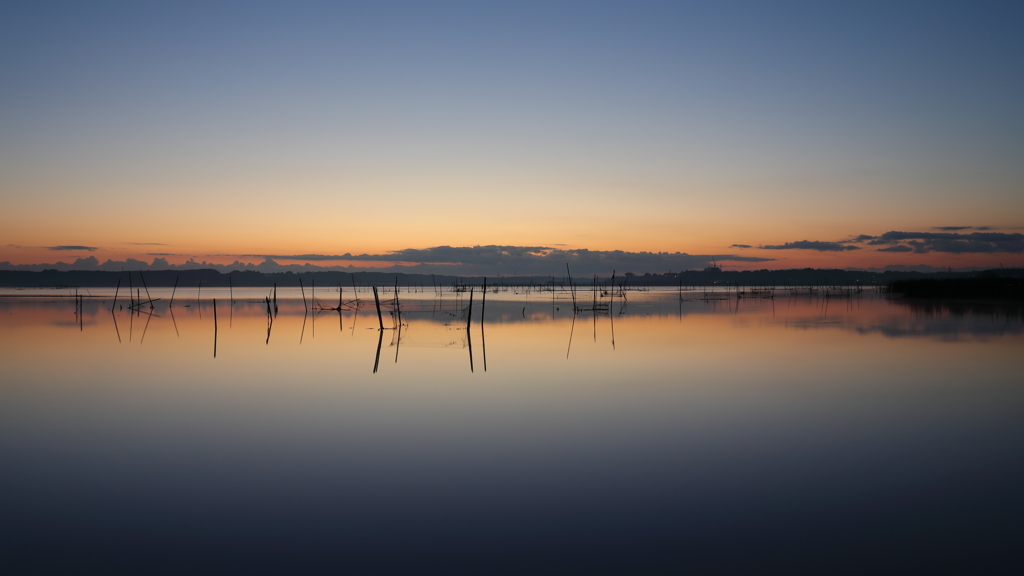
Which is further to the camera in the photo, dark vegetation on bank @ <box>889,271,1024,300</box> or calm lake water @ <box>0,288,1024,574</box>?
dark vegetation on bank @ <box>889,271,1024,300</box>

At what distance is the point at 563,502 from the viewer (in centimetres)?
493

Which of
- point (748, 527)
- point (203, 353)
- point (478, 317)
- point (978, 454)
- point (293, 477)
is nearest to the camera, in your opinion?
point (748, 527)

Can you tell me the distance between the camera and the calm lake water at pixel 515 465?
410 cm

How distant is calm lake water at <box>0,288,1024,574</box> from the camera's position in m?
4.10

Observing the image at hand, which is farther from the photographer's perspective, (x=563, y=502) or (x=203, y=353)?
(x=203, y=353)

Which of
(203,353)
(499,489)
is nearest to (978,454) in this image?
(499,489)

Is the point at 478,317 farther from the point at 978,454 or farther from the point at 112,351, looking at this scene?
the point at 978,454

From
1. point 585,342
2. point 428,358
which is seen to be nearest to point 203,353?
point 428,358

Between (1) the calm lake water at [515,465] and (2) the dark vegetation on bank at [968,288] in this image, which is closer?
(1) the calm lake water at [515,465]

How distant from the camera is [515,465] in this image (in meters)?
5.99

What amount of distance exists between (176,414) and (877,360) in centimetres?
1221

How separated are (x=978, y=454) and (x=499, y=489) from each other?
4.55 meters

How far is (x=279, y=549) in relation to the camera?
4.13 m

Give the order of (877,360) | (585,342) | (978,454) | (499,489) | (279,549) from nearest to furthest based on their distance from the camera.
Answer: (279,549) < (499,489) < (978,454) < (877,360) < (585,342)
